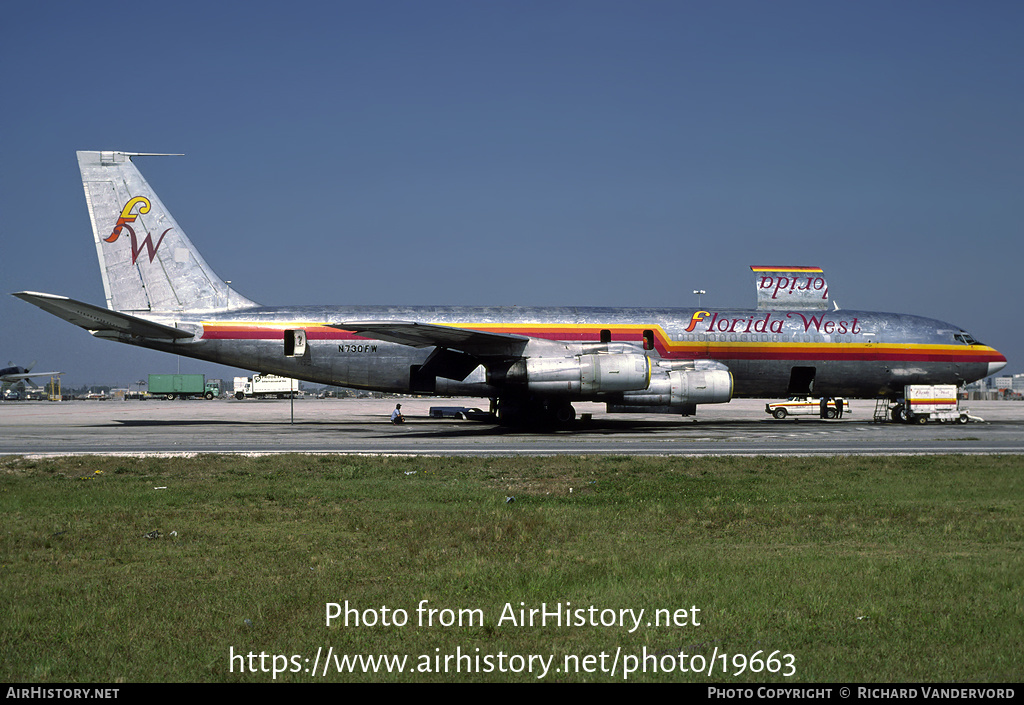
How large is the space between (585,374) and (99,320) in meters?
16.6

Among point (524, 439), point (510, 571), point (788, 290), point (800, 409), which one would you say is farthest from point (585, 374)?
point (800, 409)

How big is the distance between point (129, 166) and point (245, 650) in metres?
28.8

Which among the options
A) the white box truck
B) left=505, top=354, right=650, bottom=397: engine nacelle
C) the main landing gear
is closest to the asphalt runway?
the main landing gear

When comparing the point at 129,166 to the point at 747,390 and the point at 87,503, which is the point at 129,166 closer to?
the point at 87,503

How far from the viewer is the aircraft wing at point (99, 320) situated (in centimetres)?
2444

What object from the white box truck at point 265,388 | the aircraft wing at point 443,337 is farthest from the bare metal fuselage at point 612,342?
the white box truck at point 265,388

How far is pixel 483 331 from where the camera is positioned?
27625 mm

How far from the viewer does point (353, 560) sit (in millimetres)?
7828

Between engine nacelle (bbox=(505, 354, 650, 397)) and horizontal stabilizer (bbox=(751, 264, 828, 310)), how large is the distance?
8.89 m

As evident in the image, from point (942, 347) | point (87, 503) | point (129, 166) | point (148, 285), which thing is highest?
point (129, 166)

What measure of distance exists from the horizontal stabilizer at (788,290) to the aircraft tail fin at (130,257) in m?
20.5

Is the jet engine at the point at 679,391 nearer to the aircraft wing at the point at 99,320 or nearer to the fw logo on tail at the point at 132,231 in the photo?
the aircraft wing at the point at 99,320

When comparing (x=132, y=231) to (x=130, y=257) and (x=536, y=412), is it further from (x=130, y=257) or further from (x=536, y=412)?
(x=536, y=412)
